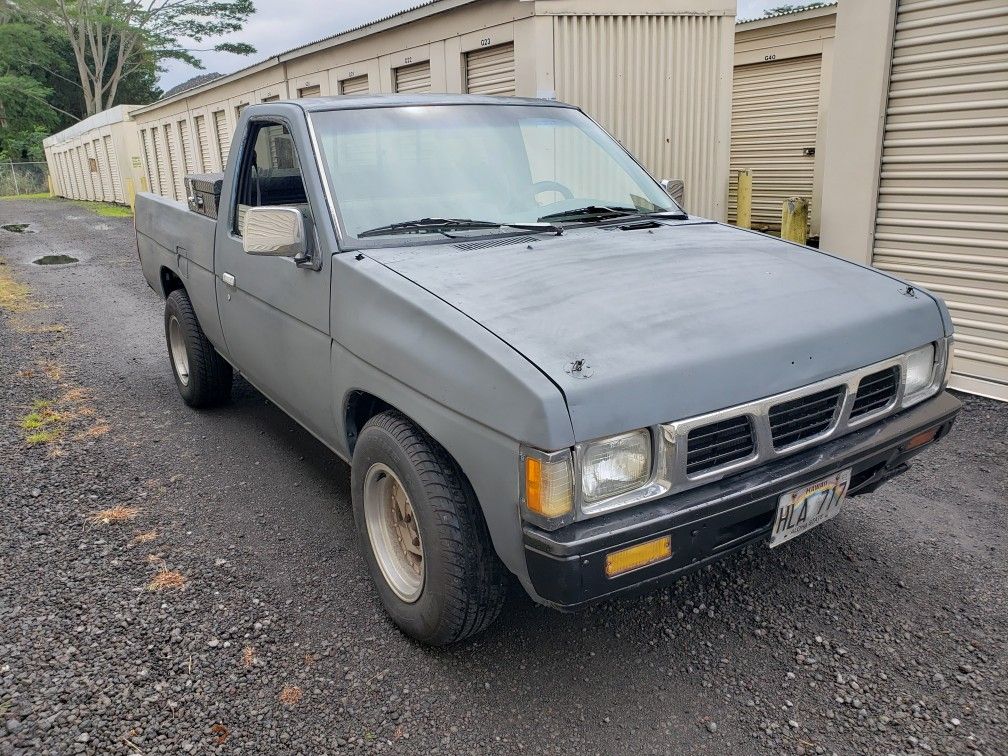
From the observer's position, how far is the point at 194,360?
17.0 ft

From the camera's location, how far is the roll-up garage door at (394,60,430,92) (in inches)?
477

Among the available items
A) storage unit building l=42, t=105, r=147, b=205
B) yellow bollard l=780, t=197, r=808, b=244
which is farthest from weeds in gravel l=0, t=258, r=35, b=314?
storage unit building l=42, t=105, r=147, b=205

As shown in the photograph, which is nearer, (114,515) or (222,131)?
(114,515)

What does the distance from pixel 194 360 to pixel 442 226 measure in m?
2.62

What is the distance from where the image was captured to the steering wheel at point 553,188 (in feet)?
12.1

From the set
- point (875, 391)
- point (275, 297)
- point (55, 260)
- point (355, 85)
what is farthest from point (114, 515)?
point (55, 260)

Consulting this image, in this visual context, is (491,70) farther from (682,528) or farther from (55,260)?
(682,528)

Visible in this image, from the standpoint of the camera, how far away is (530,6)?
9273mm

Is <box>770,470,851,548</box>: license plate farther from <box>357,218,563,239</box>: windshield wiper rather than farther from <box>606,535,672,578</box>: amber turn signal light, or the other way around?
<box>357,218,563,239</box>: windshield wiper

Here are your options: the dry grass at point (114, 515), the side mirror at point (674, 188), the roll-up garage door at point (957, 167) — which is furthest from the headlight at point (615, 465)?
the roll-up garage door at point (957, 167)

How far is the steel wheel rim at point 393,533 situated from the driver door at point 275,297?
0.49 m

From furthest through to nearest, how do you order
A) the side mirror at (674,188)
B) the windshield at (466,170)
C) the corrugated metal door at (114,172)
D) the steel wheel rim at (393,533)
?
1. the corrugated metal door at (114,172)
2. the side mirror at (674,188)
3. the windshield at (466,170)
4. the steel wheel rim at (393,533)

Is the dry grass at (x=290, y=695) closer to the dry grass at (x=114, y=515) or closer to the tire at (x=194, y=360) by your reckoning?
the dry grass at (x=114, y=515)

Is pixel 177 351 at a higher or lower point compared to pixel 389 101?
lower
